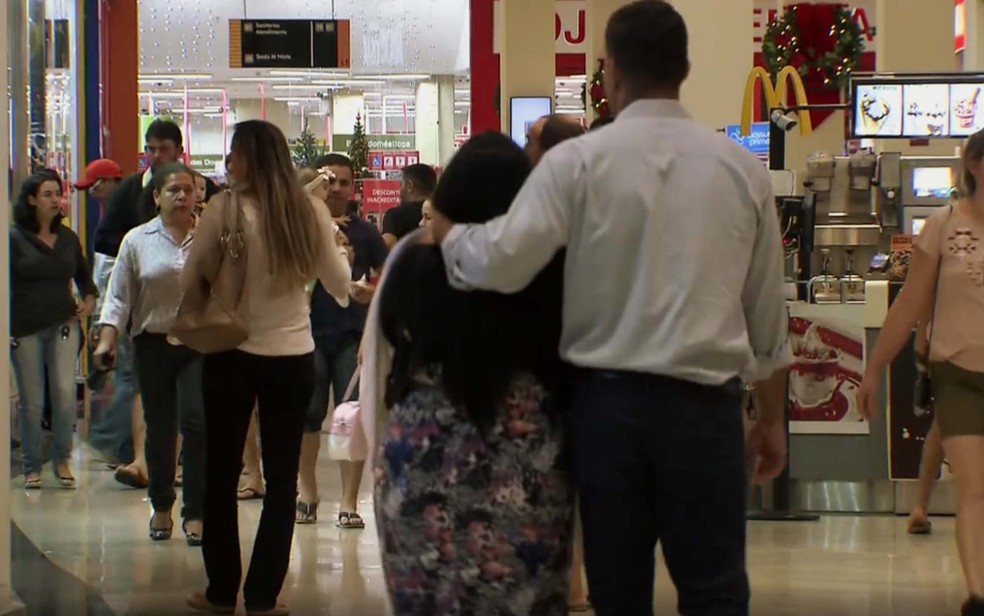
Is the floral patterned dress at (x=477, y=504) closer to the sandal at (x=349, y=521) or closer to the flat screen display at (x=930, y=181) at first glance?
the sandal at (x=349, y=521)

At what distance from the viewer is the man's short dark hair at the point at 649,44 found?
2922 mm

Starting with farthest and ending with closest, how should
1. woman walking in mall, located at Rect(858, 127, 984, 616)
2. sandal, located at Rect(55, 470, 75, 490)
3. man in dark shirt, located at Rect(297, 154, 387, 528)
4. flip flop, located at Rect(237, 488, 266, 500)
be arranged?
sandal, located at Rect(55, 470, 75, 490)
flip flop, located at Rect(237, 488, 266, 500)
man in dark shirt, located at Rect(297, 154, 387, 528)
woman walking in mall, located at Rect(858, 127, 984, 616)

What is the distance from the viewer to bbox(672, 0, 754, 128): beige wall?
10891 millimetres

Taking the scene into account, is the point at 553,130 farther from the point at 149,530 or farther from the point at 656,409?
the point at 149,530

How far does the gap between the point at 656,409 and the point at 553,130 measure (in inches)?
54.6

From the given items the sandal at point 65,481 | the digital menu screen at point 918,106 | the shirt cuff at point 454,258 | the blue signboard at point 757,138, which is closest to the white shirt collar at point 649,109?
the shirt cuff at point 454,258

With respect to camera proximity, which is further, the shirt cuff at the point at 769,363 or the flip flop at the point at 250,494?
the flip flop at the point at 250,494

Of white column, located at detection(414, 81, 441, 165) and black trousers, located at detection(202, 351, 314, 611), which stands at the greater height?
white column, located at detection(414, 81, 441, 165)

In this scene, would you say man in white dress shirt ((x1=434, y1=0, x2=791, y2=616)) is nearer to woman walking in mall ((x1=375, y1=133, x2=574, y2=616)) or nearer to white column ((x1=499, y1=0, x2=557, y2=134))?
woman walking in mall ((x1=375, y1=133, x2=574, y2=616))

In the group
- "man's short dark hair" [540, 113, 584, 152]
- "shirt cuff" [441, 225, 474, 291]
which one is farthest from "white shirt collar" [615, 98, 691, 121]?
"man's short dark hair" [540, 113, 584, 152]

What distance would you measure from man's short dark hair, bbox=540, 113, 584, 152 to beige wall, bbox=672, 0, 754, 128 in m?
6.91

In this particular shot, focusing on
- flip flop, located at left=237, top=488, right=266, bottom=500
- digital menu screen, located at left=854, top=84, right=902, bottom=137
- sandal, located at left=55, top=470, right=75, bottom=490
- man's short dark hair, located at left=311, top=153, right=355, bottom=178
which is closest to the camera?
man's short dark hair, located at left=311, top=153, right=355, bottom=178

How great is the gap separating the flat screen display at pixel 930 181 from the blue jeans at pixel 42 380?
17.2 ft

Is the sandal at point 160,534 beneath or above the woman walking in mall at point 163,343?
beneath
